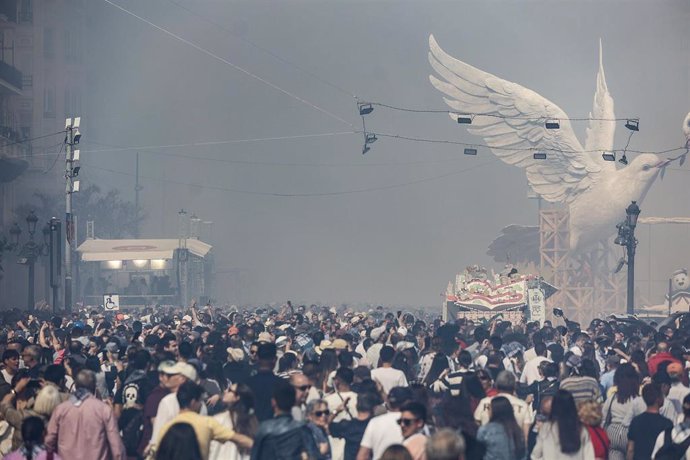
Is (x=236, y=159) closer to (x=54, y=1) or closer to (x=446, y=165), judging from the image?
(x=446, y=165)

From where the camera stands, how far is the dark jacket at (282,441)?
938 centimetres

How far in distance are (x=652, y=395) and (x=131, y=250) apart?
5222cm

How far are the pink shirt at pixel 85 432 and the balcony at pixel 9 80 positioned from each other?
Result: 1962 inches

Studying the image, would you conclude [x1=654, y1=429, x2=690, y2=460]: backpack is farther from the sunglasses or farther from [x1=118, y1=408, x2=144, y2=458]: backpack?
[x1=118, y1=408, x2=144, y2=458]: backpack

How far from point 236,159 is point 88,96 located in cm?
1349

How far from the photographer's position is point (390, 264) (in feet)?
310

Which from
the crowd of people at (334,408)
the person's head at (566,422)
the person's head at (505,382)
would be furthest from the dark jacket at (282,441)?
the person's head at (505,382)

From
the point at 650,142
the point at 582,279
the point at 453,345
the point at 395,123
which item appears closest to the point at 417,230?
the point at 395,123

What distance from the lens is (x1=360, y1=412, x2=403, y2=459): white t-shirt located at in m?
9.56

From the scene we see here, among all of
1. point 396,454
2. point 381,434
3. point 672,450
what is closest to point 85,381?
point 381,434

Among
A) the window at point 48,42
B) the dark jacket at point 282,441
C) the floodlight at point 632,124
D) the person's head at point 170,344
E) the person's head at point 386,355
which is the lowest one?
the dark jacket at point 282,441

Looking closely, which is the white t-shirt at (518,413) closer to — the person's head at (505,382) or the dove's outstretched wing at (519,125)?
the person's head at (505,382)

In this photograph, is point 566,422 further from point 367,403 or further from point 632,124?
point 632,124

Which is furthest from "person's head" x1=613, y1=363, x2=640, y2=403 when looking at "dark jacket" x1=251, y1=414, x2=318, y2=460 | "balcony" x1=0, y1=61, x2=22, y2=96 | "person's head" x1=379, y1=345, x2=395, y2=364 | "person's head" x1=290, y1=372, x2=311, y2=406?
"balcony" x1=0, y1=61, x2=22, y2=96
